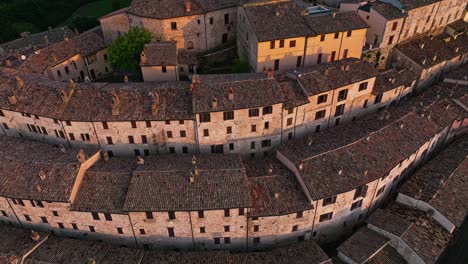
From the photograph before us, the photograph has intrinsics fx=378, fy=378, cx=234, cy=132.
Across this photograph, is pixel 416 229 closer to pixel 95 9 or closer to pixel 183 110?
pixel 183 110

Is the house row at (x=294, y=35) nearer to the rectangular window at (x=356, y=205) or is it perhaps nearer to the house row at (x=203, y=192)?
the house row at (x=203, y=192)

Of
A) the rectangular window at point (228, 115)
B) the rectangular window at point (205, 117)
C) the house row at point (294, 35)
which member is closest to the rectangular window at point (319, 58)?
the house row at point (294, 35)

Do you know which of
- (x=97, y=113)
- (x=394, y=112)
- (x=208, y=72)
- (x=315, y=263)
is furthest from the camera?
(x=208, y=72)

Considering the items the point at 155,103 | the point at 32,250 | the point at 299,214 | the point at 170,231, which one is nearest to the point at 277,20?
the point at 155,103

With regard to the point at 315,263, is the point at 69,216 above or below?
above

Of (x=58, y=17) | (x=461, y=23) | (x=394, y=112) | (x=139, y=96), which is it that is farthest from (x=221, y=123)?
(x=58, y=17)

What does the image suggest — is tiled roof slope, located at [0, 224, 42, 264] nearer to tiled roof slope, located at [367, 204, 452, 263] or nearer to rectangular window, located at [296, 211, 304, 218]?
rectangular window, located at [296, 211, 304, 218]

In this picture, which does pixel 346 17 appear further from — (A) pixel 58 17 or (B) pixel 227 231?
(A) pixel 58 17

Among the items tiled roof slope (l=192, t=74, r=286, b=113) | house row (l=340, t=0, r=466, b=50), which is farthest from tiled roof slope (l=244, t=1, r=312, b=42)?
house row (l=340, t=0, r=466, b=50)
